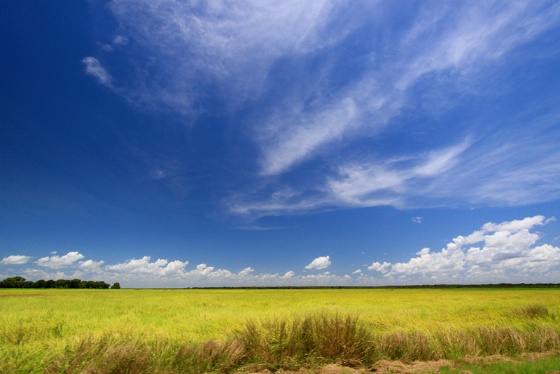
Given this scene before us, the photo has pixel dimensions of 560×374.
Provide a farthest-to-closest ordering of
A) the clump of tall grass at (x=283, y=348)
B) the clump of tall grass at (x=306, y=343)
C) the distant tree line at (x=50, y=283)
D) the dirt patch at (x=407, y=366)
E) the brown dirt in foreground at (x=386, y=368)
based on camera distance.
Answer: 1. the distant tree line at (x=50, y=283)
2. the clump of tall grass at (x=306, y=343)
3. the dirt patch at (x=407, y=366)
4. the brown dirt in foreground at (x=386, y=368)
5. the clump of tall grass at (x=283, y=348)

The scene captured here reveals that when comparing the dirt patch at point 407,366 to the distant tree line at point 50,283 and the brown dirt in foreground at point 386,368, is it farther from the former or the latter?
the distant tree line at point 50,283

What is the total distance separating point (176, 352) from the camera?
7.85m

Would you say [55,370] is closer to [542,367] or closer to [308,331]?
[308,331]

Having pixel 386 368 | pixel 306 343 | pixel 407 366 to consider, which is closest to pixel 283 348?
pixel 306 343

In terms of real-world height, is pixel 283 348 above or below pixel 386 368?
above

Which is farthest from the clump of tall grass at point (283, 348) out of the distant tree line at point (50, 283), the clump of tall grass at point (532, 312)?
the distant tree line at point (50, 283)

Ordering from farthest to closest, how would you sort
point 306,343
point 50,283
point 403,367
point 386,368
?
1. point 50,283
2. point 306,343
3. point 403,367
4. point 386,368

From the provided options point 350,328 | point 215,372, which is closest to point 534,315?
point 350,328

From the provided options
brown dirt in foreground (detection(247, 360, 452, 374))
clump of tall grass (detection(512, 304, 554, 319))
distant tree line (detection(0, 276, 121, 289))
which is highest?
distant tree line (detection(0, 276, 121, 289))

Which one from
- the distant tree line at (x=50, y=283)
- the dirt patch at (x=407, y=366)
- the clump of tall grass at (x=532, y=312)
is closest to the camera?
the dirt patch at (x=407, y=366)

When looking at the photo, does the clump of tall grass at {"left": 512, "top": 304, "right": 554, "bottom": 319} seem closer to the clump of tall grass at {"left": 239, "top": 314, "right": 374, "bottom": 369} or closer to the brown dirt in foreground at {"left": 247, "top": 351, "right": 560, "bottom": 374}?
the brown dirt in foreground at {"left": 247, "top": 351, "right": 560, "bottom": 374}

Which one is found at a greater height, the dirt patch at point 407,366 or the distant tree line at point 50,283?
the distant tree line at point 50,283

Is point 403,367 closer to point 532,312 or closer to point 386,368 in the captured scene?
point 386,368

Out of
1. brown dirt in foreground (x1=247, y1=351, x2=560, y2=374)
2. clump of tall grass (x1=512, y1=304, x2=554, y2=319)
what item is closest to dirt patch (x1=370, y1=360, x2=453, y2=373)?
brown dirt in foreground (x1=247, y1=351, x2=560, y2=374)
